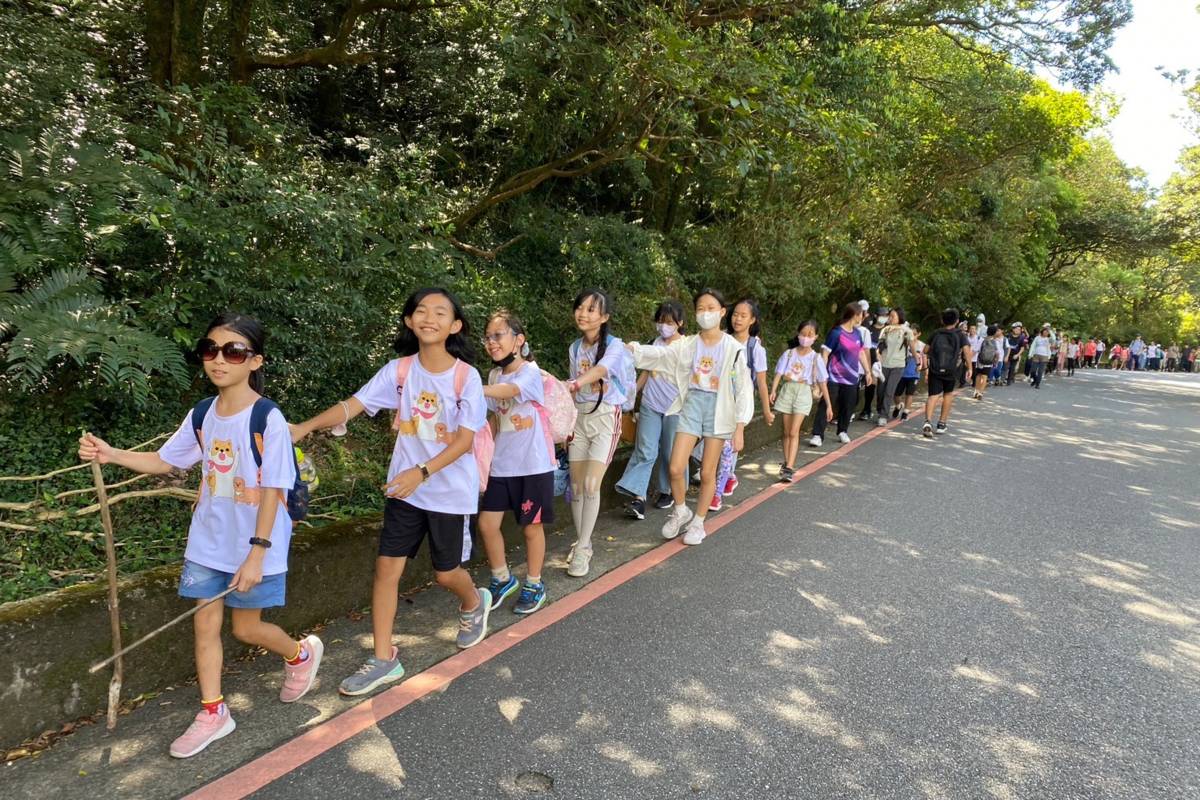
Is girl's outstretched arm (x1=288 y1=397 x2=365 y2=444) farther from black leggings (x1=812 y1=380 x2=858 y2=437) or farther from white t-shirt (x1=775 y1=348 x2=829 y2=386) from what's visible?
black leggings (x1=812 y1=380 x2=858 y2=437)

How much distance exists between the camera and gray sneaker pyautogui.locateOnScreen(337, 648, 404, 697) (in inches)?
126

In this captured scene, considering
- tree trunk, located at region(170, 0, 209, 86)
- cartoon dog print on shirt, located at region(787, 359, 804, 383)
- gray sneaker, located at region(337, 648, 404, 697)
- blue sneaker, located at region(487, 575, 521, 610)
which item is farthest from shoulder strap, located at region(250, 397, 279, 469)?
cartoon dog print on shirt, located at region(787, 359, 804, 383)

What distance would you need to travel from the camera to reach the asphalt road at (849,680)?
2723mm

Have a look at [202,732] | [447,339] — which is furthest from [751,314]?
[202,732]

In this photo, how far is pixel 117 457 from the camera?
2.74m

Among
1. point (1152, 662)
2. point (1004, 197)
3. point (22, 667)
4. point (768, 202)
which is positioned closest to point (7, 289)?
point (22, 667)

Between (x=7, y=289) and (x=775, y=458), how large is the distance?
711cm

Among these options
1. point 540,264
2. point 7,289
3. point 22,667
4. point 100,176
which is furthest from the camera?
point 540,264

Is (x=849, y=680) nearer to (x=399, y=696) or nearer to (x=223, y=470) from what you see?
(x=399, y=696)

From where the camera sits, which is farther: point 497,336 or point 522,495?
point 522,495

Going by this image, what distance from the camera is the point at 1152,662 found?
364 cm

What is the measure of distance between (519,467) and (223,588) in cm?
153

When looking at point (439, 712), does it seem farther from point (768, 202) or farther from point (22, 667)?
point (768, 202)

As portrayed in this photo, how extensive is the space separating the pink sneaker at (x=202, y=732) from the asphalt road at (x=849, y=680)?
1.27ft
